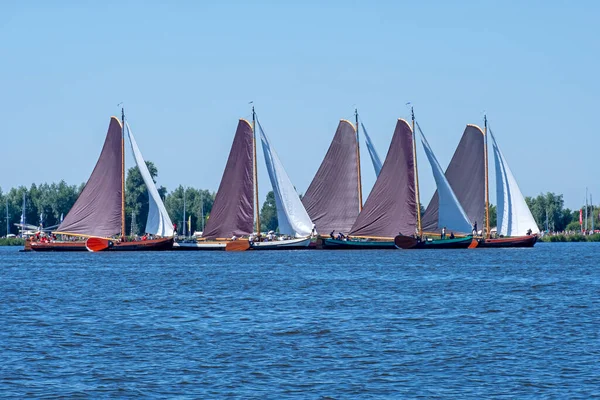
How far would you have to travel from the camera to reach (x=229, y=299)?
5103 cm

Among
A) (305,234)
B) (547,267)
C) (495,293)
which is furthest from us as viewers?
(305,234)

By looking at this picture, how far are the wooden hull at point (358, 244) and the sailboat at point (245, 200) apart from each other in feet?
7.62

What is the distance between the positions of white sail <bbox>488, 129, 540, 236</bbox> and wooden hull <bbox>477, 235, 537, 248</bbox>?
208 cm

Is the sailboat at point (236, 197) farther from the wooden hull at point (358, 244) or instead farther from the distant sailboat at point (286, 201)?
the wooden hull at point (358, 244)

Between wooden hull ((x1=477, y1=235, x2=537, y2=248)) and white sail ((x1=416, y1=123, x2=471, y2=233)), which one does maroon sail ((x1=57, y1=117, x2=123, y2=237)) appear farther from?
wooden hull ((x1=477, y1=235, x2=537, y2=248))

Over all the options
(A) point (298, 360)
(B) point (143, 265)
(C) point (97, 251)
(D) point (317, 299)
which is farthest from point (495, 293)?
(C) point (97, 251)

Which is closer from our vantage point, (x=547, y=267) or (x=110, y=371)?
(x=110, y=371)

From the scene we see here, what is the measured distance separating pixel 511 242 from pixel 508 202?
25.3ft

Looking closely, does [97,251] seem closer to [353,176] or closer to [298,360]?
[353,176]

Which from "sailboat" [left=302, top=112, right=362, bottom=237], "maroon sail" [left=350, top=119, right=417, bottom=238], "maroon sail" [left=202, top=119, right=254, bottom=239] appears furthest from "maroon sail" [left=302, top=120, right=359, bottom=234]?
"maroon sail" [left=202, top=119, right=254, bottom=239]

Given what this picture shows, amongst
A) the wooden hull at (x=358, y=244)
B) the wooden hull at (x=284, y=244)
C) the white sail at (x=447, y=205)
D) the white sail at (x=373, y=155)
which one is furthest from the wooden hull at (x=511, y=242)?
the wooden hull at (x=284, y=244)

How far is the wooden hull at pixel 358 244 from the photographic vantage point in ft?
354

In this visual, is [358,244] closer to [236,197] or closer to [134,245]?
[236,197]

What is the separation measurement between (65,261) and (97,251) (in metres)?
12.0
